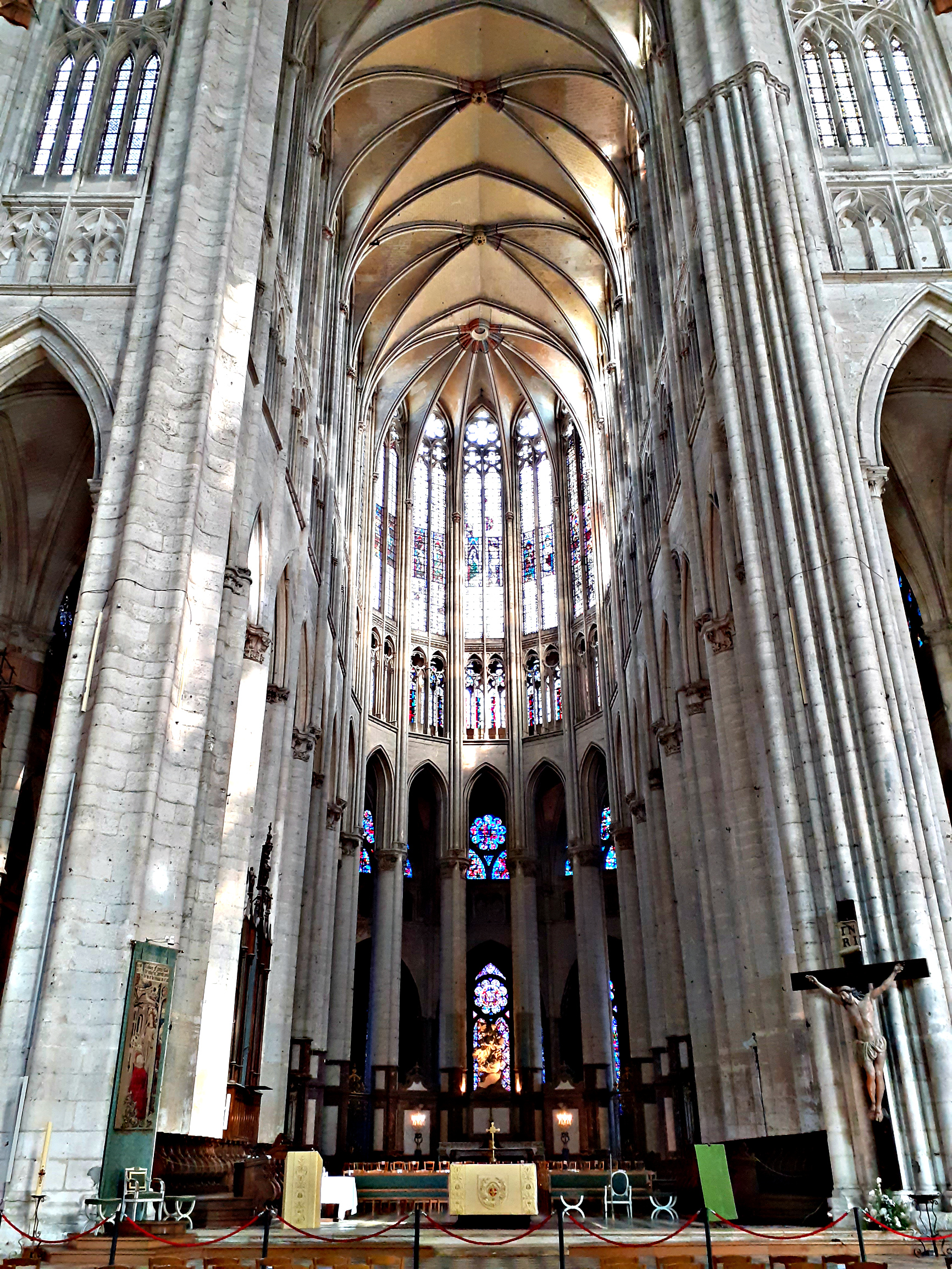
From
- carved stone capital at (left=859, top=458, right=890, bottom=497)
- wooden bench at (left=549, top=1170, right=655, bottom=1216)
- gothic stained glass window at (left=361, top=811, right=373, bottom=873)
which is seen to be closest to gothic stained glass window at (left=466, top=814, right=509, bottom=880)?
gothic stained glass window at (left=361, top=811, right=373, bottom=873)

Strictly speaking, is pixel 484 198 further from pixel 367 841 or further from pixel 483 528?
pixel 367 841

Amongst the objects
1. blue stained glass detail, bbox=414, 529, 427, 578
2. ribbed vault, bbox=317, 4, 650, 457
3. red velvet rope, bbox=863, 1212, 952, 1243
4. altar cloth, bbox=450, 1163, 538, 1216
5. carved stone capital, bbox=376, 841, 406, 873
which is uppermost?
ribbed vault, bbox=317, 4, 650, 457

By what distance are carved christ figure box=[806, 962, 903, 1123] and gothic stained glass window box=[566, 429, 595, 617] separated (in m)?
23.4

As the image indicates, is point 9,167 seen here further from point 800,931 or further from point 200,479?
point 800,931

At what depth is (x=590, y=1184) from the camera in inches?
821

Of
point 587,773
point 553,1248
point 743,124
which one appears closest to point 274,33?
point 743,124

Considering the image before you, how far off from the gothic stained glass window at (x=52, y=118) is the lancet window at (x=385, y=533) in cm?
1711

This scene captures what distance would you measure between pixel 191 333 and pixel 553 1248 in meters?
12.8

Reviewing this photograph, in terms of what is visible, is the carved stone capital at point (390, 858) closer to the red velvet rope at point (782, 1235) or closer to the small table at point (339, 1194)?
the small table at point (339, 1194)

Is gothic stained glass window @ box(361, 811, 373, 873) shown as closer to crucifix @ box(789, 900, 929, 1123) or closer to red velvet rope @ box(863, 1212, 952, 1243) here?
crucifix @ box(789, 900, 929, 1123)

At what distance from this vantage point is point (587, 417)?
36875 millimetres

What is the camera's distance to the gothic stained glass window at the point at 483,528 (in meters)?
38.4

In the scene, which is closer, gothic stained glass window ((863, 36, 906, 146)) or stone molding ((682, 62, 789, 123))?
stone molding ((682, 62, 789, 123))

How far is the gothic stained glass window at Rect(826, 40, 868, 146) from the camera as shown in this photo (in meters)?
19.3
